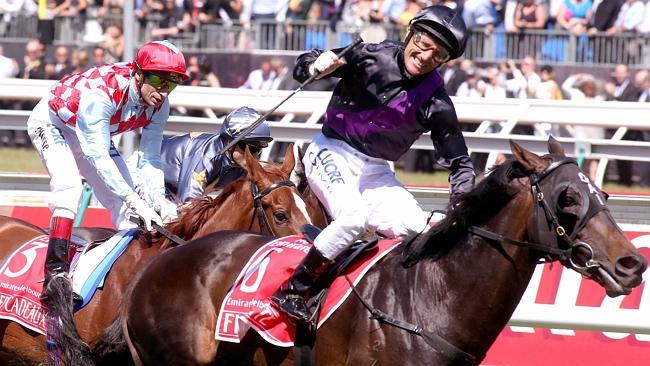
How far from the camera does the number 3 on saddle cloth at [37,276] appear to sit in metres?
6.05

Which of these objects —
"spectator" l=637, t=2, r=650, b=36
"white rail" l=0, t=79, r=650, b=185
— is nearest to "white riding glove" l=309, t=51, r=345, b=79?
"white rail" l=0, t=79, r=650, b=185

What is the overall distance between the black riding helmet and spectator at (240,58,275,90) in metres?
9.73

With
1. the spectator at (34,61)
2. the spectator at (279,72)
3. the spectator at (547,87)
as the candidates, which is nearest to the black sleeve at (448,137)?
the spectator at (547,87)

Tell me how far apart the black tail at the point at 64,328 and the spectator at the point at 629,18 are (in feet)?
35.1

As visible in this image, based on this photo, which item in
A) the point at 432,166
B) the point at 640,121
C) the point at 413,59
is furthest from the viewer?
the point at 432,166

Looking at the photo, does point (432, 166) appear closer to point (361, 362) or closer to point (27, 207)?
point (27, 207)

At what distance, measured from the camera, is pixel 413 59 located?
517cm

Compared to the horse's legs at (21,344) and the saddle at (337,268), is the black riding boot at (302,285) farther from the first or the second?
the horse's legs at (21,344)

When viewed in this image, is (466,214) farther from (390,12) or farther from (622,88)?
(390,12)

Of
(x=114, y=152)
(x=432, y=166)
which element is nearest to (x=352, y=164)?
(x=114, y=152)

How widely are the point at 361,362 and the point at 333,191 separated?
82 cm

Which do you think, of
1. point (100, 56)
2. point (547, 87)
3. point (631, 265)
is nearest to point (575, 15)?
point (547, 87)

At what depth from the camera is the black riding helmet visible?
508 cm

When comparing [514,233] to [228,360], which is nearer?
[514,233]
